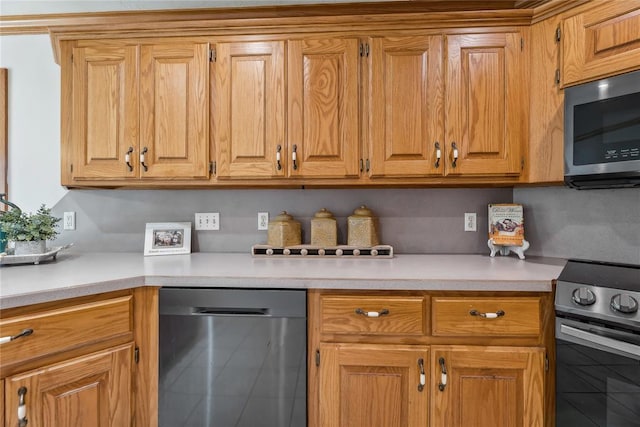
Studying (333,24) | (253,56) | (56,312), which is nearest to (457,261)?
(333,24)

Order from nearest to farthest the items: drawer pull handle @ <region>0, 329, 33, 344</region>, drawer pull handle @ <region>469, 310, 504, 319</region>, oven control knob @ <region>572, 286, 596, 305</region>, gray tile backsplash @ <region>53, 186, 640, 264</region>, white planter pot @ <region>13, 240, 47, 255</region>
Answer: drawer pull handle @ <region>0, 329, 33, 344</region> < oven control knob @ <region>572, 286, 596, 305</region> < drawer pull handle @ <region>469, 310, 504, 319</region> < white planter pot @ <region>13, 240, 47, 255</region> < gray tile backsplash @ <region>53, 186, 640, 264</region>

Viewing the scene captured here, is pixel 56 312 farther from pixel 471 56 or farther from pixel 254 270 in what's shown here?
pixel 471 56

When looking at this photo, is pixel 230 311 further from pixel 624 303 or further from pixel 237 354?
pixel 624 303

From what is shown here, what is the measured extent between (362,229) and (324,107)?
0.70m

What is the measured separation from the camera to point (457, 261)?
1.78m

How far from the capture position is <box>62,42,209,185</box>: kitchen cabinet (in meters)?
1.78

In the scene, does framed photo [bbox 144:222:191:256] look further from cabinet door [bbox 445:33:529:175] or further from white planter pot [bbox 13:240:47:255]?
cabinet door [bbox 445:33:529:175]

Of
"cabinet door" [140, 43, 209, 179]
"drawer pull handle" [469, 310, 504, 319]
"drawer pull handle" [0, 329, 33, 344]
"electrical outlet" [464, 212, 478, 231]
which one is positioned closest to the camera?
"drawer pull handle" [0, 329, 33, 344]

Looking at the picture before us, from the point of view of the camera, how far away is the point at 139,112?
179 centimetres

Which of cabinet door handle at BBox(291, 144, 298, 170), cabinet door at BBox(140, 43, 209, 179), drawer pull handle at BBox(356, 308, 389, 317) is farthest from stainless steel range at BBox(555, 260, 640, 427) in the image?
cabinet door at BBox(140, 43, 209, 179)

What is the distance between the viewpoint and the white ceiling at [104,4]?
6.50ft

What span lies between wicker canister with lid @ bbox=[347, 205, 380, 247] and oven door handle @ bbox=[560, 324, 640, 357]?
95 cm

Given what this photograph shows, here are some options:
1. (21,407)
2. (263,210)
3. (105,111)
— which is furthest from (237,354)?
(105,111)

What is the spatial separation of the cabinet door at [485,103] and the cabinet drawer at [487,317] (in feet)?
2.22
